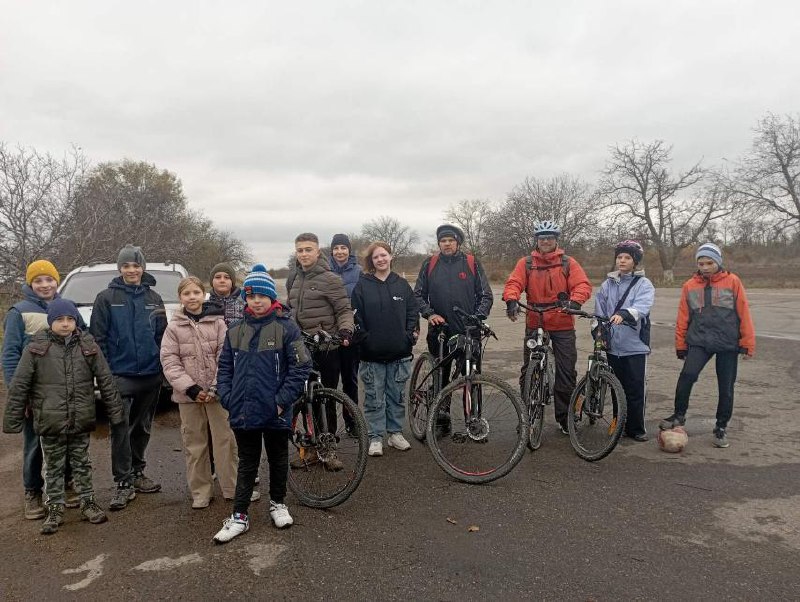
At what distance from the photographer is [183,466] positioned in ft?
16.5

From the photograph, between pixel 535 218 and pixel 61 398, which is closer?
pixel 61 398

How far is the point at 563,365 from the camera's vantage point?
5617 mm

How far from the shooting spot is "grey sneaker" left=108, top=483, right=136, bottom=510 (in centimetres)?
411

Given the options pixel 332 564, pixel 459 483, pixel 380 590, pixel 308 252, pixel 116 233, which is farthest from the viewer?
pixel 116 233

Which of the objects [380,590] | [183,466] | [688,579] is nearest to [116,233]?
[183,466]

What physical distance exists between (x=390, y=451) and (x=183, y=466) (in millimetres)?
1892

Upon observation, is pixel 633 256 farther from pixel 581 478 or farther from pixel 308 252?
pixel 308 252

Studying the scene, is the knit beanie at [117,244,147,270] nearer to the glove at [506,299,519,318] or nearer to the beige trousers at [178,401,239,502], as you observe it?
the beige trousers at [178,401,239,502]

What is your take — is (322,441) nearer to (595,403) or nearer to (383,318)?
(383,318)

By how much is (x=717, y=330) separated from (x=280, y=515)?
4317 millimetres

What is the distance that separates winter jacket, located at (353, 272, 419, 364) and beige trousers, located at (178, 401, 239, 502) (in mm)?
1540

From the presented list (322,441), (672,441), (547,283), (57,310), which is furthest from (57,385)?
(672,441)

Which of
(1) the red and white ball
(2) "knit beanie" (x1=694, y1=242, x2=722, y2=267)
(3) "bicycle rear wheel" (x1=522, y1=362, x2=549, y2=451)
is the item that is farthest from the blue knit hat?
(2) "knit beanie" (x1=694, y1=242, x2=722, y2=267)

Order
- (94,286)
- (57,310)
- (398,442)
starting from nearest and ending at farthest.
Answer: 1. (57,310)
2. (398,442)
3. (94,286)
